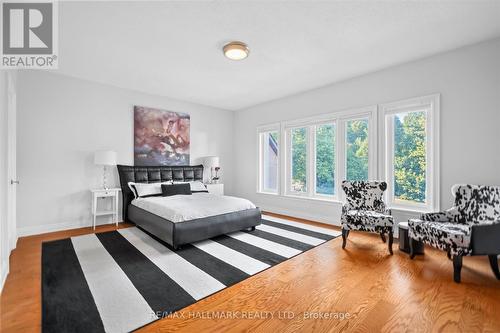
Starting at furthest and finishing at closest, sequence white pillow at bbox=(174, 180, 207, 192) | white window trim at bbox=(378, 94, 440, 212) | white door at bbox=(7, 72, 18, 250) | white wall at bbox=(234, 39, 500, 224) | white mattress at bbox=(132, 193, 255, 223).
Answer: white pillow at bbox=(174, 180, 207, 192) < white window trim at bbox=(378, 94, 440, 212) < white mattress at bbox=(132, 193, 255, 223) < white wall at bbox=(234, 39, 500, 224) < white door at bbox=(7, 72, 18, 250)

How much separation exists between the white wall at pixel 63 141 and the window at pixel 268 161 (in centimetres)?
300

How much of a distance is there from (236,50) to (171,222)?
248cm

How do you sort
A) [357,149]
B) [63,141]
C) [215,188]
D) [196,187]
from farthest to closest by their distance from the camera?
1. [215,188]
2. [196,187]
3. [357,149]
4. [63,141]

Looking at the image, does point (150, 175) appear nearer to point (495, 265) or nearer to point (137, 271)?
point (137, 271)

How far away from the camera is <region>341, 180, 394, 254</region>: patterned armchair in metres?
3.07

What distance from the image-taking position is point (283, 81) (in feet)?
14.4

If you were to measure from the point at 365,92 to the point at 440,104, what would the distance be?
112cm

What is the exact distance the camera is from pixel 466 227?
2.57 m

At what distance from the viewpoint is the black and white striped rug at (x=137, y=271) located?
1782 mm

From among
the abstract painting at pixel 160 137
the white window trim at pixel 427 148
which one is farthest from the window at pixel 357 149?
the abstract painting at pixel 160 137

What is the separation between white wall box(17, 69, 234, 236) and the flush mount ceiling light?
9.09 ft

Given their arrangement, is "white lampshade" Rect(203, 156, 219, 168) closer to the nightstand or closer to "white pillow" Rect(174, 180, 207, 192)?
the nightstand

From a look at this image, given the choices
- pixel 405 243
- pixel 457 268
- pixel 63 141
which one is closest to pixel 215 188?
pixel 63 141

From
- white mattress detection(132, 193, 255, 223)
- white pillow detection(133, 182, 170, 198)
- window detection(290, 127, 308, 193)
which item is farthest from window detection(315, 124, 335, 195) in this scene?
white pillow detection(133, 182, 170, 198)
